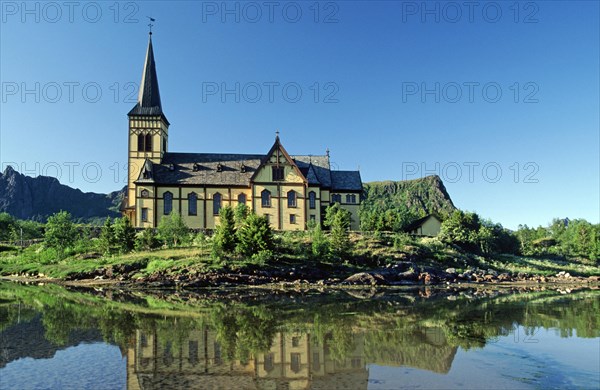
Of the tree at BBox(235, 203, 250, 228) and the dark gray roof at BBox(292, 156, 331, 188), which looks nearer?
the tree at BBox(235, 203, 250, 228)

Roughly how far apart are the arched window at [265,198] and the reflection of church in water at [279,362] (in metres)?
45.3

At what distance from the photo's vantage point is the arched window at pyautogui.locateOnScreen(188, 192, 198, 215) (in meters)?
64.5

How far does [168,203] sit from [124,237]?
12640mm

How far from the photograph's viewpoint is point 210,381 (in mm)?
12453

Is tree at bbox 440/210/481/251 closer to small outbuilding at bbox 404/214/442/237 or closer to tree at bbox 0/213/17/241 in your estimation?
small outbuilding at bbox 404/214/442/237

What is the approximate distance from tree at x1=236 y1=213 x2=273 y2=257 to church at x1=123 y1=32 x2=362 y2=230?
49.2ft

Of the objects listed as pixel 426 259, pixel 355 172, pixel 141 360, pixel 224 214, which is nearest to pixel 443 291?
pixel 426 259

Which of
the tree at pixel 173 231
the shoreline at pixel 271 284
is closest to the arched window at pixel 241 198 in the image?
the tree at pixel 173 231

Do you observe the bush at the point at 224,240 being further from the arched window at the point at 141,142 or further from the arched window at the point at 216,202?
the arched window at the point at 141,142

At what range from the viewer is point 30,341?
18156 millimetres

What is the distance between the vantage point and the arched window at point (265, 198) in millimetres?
63844

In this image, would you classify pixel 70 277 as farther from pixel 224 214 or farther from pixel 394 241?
pixel 394 241

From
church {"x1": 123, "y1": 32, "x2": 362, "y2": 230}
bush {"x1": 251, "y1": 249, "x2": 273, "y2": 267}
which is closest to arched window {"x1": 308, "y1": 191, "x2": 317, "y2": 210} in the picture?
church {"x1": 123, "y1": 32, "x2": 362, "y2": 230}

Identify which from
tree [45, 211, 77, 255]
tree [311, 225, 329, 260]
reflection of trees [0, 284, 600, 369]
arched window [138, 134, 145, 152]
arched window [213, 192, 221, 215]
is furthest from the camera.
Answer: arched window [138, 134, 145, 152]
